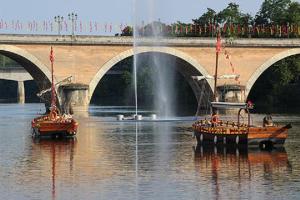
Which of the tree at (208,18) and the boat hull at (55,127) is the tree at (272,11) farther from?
the boat hull at (55,127)

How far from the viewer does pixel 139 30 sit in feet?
290

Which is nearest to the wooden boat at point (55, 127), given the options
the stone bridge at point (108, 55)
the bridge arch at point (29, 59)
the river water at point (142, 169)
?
the river water at point (142, 169)

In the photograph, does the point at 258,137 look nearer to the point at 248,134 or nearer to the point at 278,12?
the point at 248,134

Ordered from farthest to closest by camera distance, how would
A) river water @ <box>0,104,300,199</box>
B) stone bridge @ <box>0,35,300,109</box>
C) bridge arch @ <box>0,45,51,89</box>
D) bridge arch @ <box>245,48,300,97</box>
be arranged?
bridge arch @ <box>245,48,300,97</box>
stone bridge @ <box>0,35,300,109</box>
bridge arch @ <box>0,45,51,89</box>
river water @ <box>0,104,300,199</box>

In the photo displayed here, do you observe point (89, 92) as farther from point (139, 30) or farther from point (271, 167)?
point (271, 167)

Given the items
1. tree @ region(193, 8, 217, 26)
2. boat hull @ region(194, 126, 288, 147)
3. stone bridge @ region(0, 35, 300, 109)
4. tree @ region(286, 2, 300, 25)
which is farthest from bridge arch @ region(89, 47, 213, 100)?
boat hull @ region(194, 126, 288, 147)

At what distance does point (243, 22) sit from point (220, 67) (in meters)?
33.1

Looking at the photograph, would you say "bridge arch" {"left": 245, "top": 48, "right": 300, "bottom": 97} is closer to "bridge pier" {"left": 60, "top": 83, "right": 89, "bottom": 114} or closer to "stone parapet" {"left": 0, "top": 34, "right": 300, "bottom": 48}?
"stone parapet" {"left": 0, "top": 34, "right": 300, "bottom": 48}

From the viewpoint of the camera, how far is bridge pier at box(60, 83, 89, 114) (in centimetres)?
9219

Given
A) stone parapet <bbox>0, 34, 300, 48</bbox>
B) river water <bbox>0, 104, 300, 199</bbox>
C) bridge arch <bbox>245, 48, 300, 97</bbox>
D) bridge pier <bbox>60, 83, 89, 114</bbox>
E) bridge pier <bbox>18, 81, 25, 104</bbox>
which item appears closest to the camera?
river water <bbox>0, 104, 300, 199</bbox>

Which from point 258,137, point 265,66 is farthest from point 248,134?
point 265,66

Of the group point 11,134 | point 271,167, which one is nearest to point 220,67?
point 11,134

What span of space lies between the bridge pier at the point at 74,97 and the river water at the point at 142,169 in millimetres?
29051

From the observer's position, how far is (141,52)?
97250mm
